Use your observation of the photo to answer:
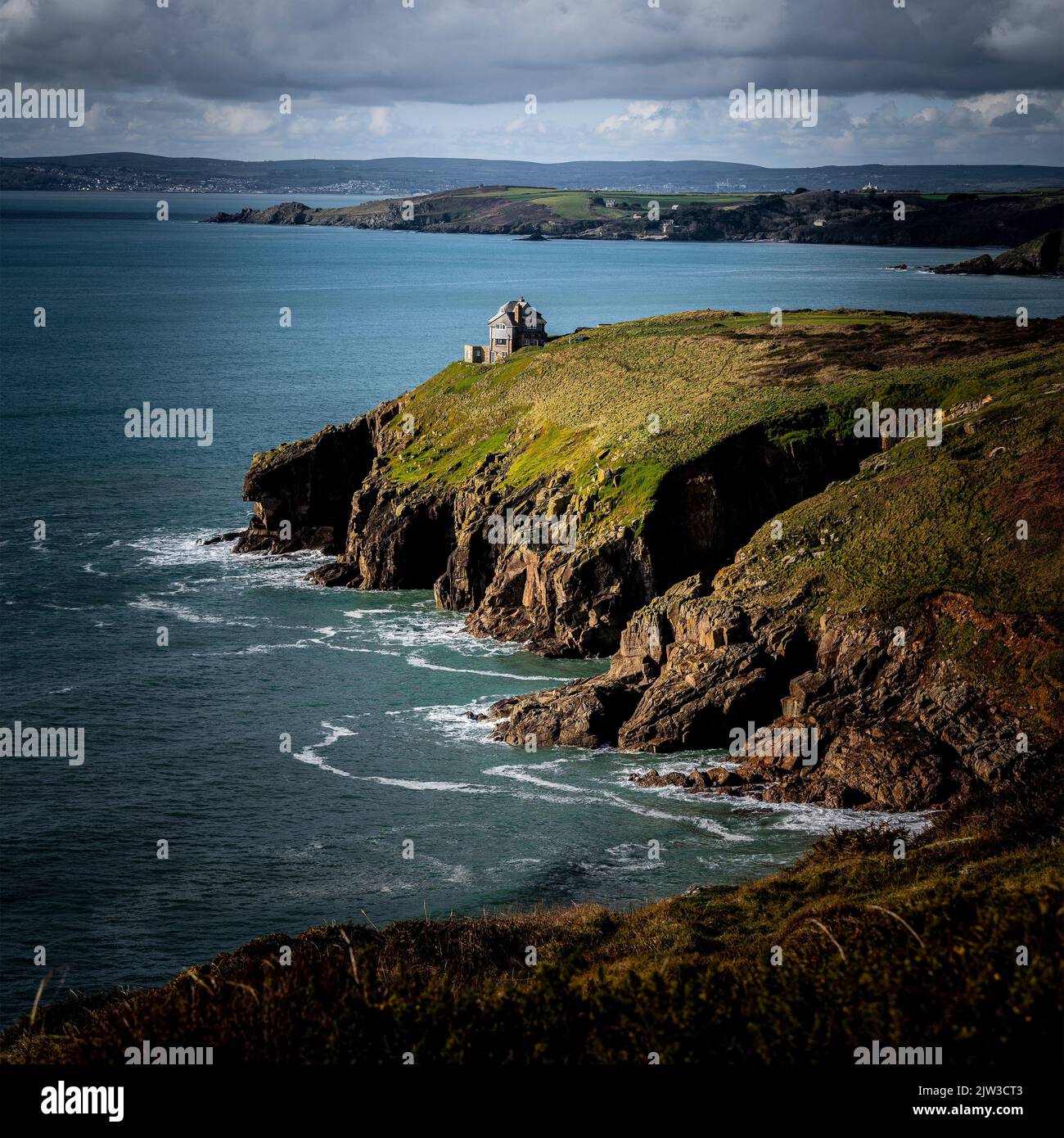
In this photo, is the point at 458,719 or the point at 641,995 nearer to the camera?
the point at 641,995

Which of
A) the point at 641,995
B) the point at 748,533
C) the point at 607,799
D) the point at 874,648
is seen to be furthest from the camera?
the point at 748,533

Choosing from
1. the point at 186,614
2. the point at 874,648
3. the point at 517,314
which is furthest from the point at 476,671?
the point at 517,314

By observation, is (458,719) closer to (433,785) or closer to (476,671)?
(476,671)

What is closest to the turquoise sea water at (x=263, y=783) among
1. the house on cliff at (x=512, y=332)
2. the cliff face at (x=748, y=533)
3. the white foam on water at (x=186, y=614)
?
the white foam on water at (x=186, y=614)

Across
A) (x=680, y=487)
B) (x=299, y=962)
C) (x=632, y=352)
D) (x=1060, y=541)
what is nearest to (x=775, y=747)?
(x=1060, y=541)

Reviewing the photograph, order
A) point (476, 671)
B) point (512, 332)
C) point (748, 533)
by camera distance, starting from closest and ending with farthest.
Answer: point (476, 671), point (748, 533), point (512, 332)

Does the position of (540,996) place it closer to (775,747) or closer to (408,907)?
(408,907)
